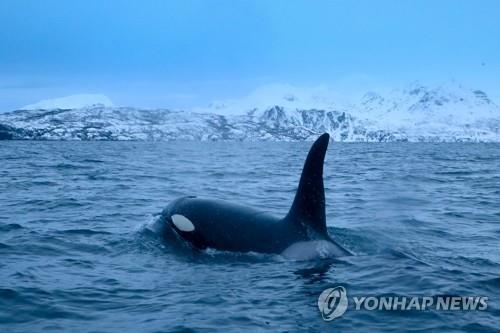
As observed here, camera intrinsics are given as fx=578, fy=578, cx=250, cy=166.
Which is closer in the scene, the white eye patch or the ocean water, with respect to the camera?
the ocean water

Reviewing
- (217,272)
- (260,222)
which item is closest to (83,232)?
(260,222)

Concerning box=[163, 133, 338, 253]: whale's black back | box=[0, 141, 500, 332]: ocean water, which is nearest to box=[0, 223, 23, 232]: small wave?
box=[0, 141, 500, 332]: ocean water

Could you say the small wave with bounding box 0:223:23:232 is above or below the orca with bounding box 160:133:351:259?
below

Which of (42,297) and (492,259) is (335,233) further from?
(42,297)

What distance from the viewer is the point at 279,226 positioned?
9625 mm

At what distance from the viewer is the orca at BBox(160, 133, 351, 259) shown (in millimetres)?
9227

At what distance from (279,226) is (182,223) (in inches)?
81.4

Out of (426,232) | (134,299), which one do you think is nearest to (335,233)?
(426,232)

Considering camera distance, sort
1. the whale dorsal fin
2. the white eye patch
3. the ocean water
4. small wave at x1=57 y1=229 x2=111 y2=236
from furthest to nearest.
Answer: small wave at x1=57 y1=229 x2=111 y2=236, the white eye patch, the whale dorsal fin, the ocean water

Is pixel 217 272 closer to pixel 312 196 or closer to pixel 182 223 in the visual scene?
pixel 312 196

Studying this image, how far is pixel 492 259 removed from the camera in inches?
392

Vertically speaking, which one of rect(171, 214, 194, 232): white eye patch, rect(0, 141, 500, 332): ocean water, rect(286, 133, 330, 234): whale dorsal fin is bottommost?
rect(0, 141, 500, 332): ocean water

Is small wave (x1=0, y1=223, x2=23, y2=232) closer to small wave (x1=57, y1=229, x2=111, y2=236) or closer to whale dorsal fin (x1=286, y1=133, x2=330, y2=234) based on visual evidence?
small wave (x1=57, y1=229, x2=111, y2=236)

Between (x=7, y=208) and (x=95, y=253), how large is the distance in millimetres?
6057
